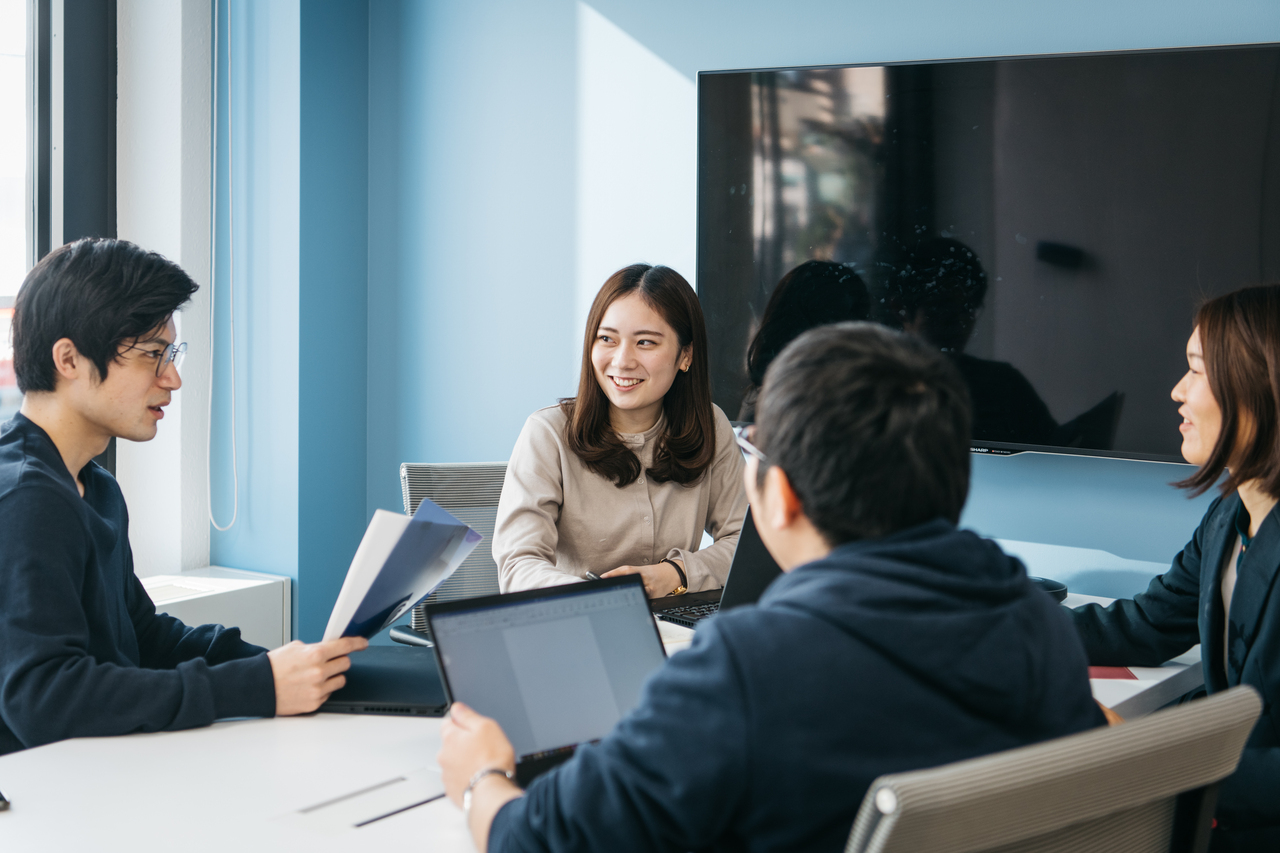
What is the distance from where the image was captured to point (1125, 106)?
7.37ft

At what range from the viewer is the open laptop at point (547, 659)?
3.82ft

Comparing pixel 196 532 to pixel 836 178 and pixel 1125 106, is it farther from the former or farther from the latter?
pixel 1125 106

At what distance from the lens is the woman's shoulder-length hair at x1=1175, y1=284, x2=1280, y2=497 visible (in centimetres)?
157

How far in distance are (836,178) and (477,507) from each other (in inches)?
45.0

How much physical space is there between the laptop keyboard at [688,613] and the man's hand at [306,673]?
0.62 m

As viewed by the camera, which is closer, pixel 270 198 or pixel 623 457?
pixel 623 457

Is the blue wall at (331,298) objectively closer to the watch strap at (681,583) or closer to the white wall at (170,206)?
the white wall at (170,206)

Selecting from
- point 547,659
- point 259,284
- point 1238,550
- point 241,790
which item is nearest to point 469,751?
point 547,659

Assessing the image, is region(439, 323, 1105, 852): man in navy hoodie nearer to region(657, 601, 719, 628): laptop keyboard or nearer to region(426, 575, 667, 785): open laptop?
region(426, 575, 667, 785): open laptop

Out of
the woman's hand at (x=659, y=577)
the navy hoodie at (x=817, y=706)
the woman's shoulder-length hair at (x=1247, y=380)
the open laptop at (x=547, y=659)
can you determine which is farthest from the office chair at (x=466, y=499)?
the navy hoodie at (x=817, y=706)

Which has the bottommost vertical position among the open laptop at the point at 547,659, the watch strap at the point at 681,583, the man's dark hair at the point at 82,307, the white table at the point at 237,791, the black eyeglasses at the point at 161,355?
the white table at the point at 237,791

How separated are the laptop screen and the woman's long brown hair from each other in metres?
0.94

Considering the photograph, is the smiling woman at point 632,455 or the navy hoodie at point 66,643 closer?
the navy hoodie at point 66,643

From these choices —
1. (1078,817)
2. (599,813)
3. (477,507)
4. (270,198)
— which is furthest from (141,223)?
(1078,817)
